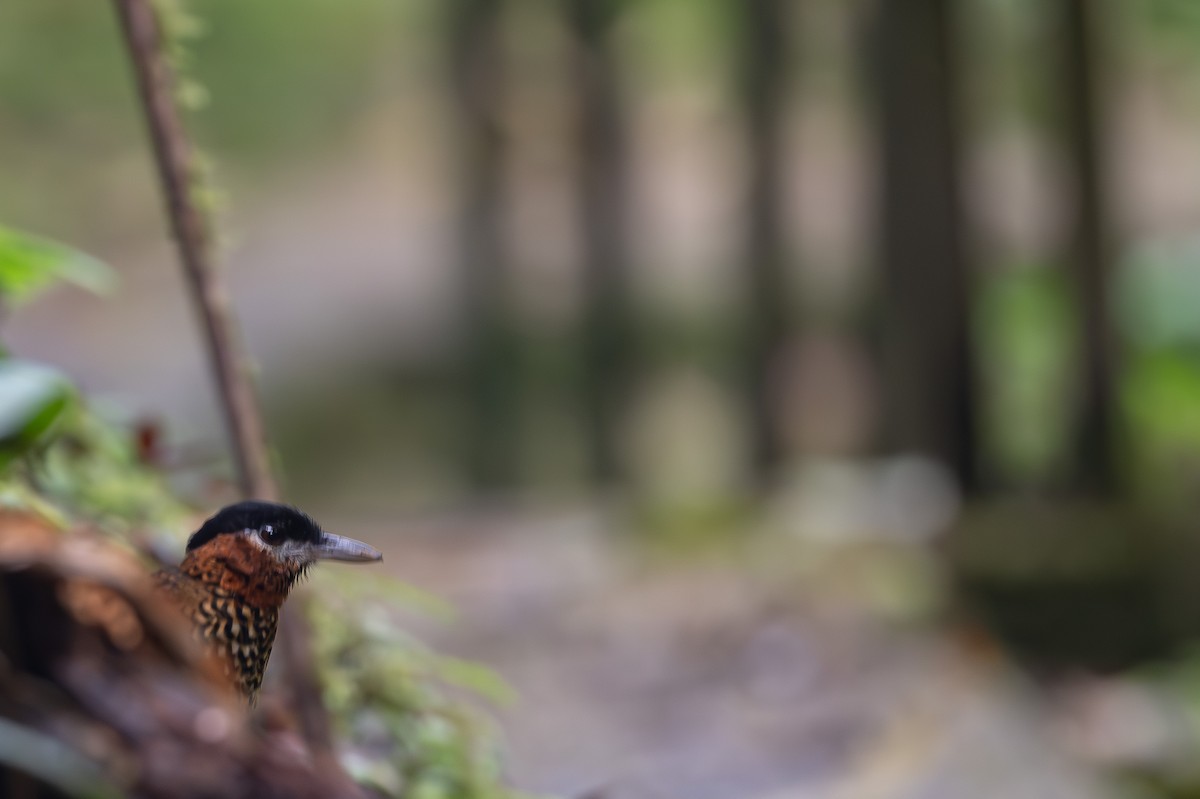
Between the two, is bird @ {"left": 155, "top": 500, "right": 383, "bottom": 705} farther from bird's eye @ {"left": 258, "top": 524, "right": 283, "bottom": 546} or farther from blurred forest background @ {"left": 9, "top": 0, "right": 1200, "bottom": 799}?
blurred forest background @ {"left": 9, "top": 0, "right": 1200, "bottom": 799}

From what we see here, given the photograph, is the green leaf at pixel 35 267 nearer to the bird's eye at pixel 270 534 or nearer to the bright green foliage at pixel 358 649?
the bright green foliage at pixel 358 649

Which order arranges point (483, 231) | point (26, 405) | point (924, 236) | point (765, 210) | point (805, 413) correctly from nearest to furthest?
point (26, 405) → point (924, 236) → point (765, 210) → point (805, 413) → point (483, 231)

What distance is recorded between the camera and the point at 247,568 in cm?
125

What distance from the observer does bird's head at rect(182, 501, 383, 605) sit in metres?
1.24

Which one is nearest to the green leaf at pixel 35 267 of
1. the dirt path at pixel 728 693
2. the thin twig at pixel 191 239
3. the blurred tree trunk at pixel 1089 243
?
the thin twig at pixel 191 239

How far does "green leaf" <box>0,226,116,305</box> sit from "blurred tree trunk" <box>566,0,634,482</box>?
285 inches

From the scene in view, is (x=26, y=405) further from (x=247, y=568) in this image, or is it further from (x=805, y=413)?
(x=805, y=413)

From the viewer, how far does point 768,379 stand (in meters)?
A: 8.64

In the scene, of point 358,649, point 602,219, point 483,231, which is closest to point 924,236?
point 602,219

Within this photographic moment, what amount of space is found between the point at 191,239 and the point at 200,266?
0.03 meters

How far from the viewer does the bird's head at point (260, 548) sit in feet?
4.07

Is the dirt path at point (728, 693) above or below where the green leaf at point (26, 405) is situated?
above

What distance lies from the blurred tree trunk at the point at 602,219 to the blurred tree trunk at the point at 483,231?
76cm

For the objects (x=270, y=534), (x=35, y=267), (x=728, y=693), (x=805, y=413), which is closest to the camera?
(x=270, y=534)
